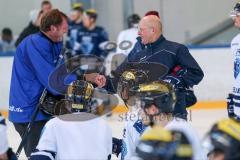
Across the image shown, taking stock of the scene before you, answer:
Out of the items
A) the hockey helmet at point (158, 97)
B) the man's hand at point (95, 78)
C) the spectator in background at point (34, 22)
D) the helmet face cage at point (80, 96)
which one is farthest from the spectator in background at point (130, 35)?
the hockey helmet at point (158, 97)

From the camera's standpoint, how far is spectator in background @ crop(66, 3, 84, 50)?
34.1 ft

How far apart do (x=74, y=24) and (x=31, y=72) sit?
5.58 metres

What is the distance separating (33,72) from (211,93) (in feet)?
17.0

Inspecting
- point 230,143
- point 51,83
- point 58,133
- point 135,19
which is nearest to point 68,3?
point 135,19

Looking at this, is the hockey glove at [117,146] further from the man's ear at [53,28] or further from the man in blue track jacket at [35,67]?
the man's ear at [53,28]

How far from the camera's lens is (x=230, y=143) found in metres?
2.37

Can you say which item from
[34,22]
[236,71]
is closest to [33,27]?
[34,22]

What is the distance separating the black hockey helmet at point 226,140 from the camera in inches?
93.1

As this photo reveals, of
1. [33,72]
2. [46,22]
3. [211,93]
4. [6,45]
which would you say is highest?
[46,22]

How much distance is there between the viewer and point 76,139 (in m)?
3.42

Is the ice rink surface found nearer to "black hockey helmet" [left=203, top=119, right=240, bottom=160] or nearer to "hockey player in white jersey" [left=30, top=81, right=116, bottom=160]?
"hockey player in white jersey" [left=30, top=81, right=116, bottom=160]

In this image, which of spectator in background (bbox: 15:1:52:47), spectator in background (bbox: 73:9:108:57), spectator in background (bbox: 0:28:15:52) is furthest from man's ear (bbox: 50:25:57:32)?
spectator in background (bbox: 0:28:15:52)

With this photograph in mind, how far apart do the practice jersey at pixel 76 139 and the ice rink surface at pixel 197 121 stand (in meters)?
3.86

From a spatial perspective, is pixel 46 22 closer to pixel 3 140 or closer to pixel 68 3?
pixel 3 140
